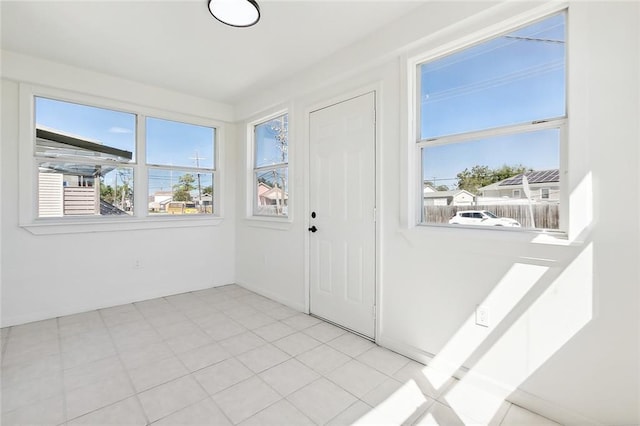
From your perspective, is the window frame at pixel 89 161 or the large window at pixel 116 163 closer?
the window frame at pixel 89 161

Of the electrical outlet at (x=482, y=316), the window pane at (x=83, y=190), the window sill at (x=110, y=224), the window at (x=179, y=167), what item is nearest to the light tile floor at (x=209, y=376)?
the electrical outlet at (x=482, y=316)

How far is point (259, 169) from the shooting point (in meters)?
4.06

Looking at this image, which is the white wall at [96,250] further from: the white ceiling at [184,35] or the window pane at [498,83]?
the window pane at [498,83]

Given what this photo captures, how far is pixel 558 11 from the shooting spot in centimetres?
167

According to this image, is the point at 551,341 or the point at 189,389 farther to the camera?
the point at 189,389

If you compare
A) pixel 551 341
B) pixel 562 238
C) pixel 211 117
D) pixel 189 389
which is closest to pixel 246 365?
pixel 189 389

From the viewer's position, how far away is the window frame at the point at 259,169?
3436 millimetres

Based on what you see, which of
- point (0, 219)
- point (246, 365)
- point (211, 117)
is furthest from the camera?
point (211, 117)

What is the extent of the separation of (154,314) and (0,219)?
1669mm

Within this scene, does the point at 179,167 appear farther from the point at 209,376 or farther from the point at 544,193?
the point at 544,193

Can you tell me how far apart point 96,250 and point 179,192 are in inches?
45.8

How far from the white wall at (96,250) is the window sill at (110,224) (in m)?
0.05

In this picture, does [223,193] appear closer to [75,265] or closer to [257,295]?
[257,295]

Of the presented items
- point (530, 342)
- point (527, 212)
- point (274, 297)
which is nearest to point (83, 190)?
point (274, 297)
